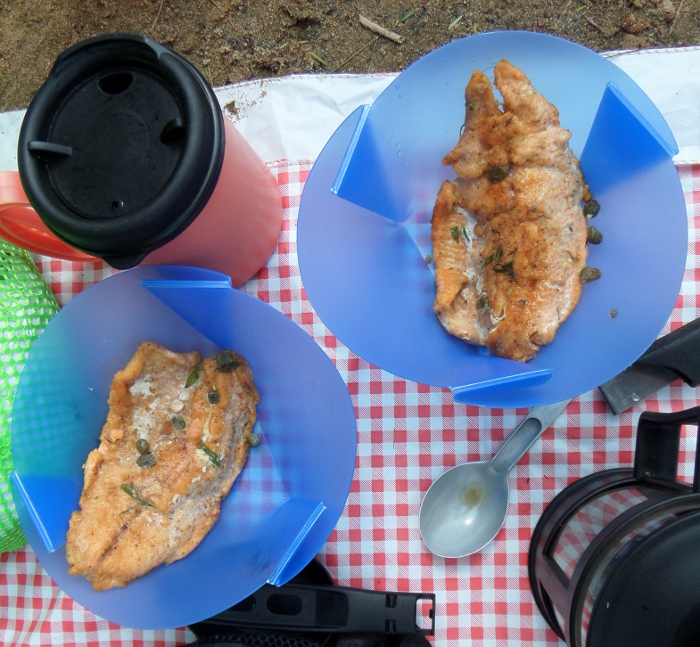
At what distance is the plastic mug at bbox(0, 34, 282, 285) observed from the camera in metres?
0.72

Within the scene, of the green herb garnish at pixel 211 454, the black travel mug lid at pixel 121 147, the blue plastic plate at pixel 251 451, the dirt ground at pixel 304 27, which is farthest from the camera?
the dirt ground at pixel 304 27

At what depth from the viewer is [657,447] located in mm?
840

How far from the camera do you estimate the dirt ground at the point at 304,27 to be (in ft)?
3.68

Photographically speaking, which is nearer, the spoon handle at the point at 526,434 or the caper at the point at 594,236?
the caper at the point at 594,236

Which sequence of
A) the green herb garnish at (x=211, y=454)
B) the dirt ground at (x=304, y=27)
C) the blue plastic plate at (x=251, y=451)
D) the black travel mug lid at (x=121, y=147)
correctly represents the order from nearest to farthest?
the black travel mug lid at (x=121, y=147), the blue plastic plate at (x=251, y=451), the green herb garnish at (x=211, y=454), the dirt ground at (x=304, y=27)

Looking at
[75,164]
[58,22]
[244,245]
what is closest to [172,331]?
[244,245]

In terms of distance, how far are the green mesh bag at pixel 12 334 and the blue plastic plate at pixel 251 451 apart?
3.6 inches

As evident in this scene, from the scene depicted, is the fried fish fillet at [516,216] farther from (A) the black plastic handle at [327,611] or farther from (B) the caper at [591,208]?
(A) the black plastic handle at [327,611]

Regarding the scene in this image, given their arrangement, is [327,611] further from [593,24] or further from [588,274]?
[593,24]

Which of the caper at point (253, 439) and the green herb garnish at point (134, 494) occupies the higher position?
the caper at point (253, 439)

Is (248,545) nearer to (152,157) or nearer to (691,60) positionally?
(152,157)

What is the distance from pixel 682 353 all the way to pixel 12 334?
45.0 inches

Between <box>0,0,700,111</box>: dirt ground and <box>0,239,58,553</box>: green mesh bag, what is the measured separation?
22.0 inches

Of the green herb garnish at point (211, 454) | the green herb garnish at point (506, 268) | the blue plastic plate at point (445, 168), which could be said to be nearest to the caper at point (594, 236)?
the blue plastic plate at point (445, 168)
